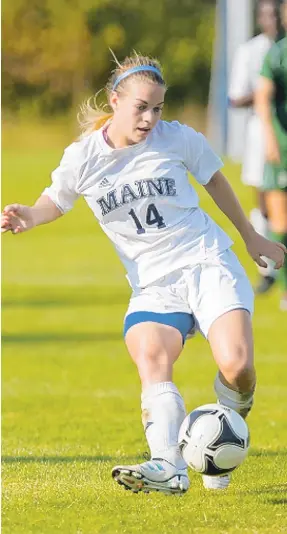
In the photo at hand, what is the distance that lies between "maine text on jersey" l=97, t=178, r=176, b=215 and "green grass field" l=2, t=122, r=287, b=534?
116 cm

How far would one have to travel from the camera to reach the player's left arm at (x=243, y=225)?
592cm

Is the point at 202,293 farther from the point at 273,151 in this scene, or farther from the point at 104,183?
the point at 273,151

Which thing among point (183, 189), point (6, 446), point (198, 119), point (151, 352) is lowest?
point (198, 119)

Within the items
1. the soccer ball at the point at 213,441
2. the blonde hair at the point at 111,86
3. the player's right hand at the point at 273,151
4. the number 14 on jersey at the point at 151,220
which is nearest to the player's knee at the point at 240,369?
the soccer ball at the point at 213,441

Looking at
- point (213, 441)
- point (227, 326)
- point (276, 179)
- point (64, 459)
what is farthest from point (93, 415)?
point (276, 179)

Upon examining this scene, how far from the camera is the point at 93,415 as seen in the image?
26.4ft

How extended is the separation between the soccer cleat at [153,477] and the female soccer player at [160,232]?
5.8 inches

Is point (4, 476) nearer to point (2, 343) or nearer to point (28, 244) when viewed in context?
point (2, 343)

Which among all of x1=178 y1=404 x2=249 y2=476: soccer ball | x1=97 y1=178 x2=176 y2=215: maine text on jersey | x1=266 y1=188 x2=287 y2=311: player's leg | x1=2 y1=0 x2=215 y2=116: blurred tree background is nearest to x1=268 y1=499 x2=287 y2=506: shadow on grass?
x1=178 y1=404 x2=249 y2=476: soccer ball

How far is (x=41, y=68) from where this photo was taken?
Answer: 149 ft

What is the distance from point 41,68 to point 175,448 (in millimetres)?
40825

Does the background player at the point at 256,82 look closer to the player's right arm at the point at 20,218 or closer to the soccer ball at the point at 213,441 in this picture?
the player's right arm at the point at 20,218

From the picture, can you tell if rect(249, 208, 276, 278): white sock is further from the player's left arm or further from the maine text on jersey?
the maine text on jersey

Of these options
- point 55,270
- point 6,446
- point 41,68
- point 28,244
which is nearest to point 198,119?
point 41,68
